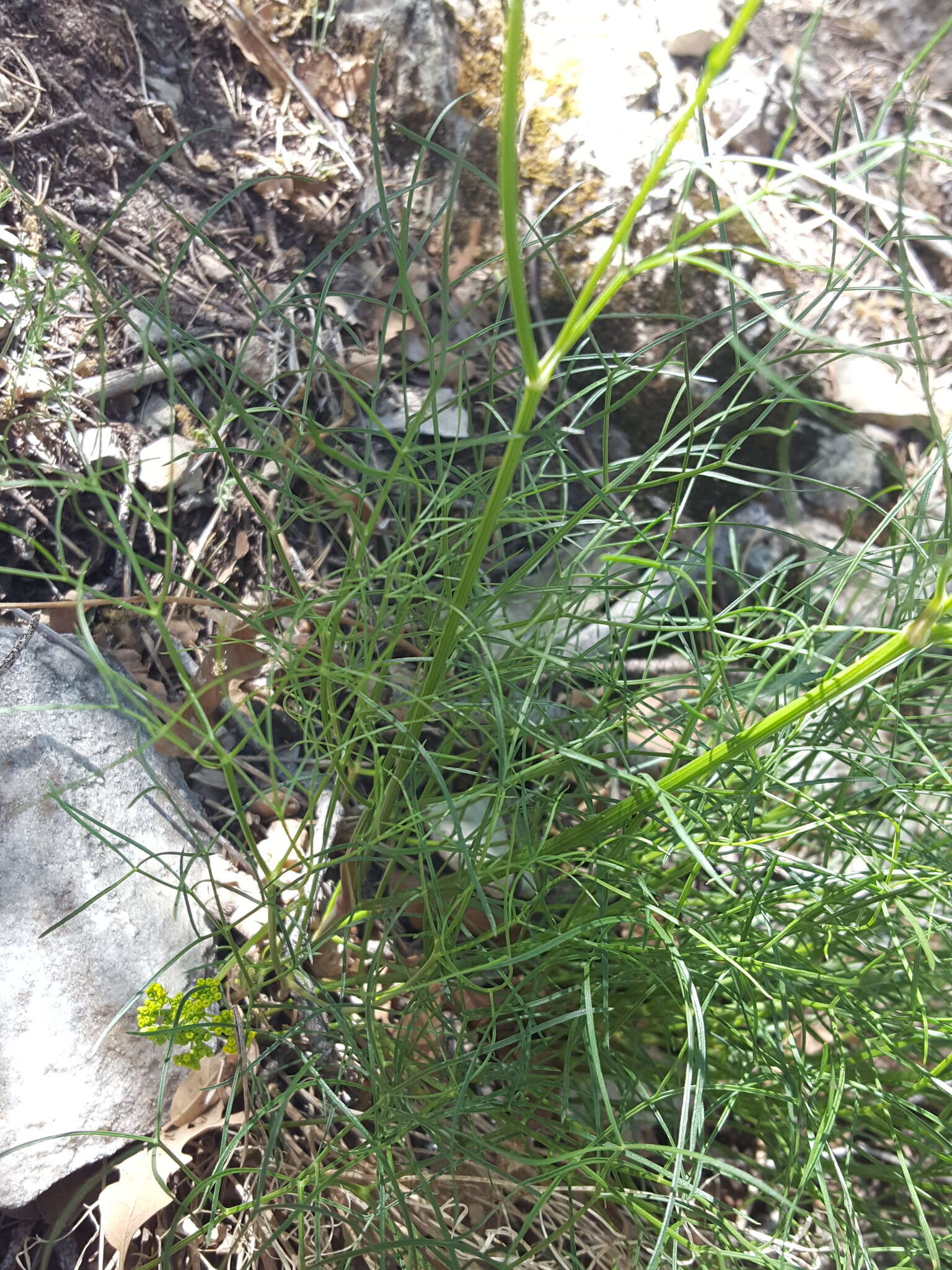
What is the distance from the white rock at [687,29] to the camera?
1.96 metres

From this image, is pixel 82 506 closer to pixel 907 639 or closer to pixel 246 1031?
pixel 246 1031

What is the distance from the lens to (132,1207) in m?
0.94

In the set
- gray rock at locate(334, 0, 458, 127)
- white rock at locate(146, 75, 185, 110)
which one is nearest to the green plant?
white rock at locate(146, 75, 185, 110)

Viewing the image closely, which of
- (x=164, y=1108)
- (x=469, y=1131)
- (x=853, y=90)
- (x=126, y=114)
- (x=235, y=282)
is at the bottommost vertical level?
(x=469, y=1131)

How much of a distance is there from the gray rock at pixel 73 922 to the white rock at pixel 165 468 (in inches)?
11.4

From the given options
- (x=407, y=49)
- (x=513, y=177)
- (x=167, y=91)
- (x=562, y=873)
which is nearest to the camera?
(x=513, y=177)

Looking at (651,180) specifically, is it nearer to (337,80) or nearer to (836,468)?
(337,80)

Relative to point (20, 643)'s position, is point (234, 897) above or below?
below

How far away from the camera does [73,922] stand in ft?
3.41

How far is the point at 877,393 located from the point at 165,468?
1618 millimetres

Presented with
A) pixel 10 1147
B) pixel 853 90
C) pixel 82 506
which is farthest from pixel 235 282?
pixel 853 90

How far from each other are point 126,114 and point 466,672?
1128 mm

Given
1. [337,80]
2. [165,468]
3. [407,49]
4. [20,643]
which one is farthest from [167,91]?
[20,643]

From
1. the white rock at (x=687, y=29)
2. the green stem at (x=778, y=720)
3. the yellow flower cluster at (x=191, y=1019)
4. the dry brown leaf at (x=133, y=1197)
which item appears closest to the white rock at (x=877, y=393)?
the white rock at (x=687, y=29)
